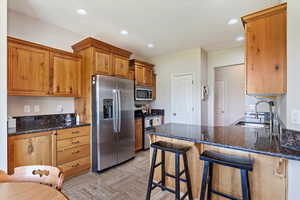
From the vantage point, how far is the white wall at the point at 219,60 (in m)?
3.97

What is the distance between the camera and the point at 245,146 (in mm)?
1360

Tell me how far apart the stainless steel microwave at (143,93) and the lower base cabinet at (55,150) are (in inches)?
71.2

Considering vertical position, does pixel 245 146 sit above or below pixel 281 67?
below

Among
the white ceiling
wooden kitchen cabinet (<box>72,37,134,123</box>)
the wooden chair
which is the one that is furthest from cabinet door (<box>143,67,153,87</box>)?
the wooden chair

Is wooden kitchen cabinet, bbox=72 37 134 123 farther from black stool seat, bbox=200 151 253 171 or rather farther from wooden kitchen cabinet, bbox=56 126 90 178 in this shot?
black stool seat, bbox=200 151 253 171

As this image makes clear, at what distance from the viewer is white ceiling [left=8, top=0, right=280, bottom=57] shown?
7.43 feet

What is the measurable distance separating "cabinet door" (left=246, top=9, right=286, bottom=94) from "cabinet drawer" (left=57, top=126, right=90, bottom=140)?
260 centimetres

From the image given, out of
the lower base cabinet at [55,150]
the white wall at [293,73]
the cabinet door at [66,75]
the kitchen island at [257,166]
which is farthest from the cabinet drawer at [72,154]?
the white wall at [293,73]

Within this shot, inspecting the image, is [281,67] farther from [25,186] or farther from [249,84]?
[25,186]

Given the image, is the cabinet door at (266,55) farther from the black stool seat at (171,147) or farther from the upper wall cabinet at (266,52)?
the black stool seat at (171,147)

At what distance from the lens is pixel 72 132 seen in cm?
257

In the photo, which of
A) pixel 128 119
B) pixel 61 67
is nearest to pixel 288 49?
pixel 128 119

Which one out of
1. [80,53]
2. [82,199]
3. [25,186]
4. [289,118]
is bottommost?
[82,199]

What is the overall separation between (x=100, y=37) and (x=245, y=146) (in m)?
3.37
